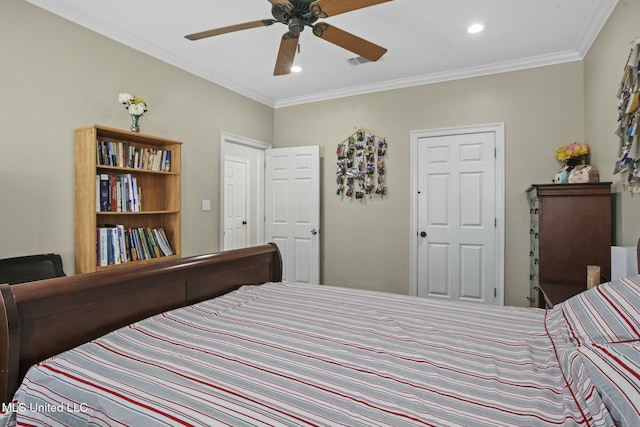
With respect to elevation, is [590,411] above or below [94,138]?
below

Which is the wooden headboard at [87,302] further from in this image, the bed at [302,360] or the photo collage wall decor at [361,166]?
the photo collage wall decor at [361,166]

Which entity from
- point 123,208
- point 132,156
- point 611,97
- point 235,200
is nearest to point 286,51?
point 132,156

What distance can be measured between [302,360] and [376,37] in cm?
278

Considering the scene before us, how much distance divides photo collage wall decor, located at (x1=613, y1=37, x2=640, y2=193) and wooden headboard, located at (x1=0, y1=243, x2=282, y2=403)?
8.02 ft

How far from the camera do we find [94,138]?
253 cm

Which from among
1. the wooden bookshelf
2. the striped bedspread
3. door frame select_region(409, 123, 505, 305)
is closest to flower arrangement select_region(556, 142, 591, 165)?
door frame select_region(409, 123, 505, 305)

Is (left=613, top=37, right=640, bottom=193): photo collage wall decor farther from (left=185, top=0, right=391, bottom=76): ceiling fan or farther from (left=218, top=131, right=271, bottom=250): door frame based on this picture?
(left=218, top=131, right=271, bottom=250): door frame

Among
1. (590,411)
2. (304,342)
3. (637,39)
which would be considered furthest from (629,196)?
(304,342)

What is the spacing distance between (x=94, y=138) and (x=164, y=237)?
99cm

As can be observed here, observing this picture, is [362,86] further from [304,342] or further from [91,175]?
[304,342]

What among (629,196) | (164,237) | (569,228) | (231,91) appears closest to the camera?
Result: (629,196)

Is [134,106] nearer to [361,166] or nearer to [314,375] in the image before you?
[361,166]

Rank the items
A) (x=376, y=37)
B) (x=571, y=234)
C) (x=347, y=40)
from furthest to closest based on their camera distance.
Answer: (x=376, y=37) < (x=571, y=234) < (x=347, y=40)

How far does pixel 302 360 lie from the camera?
1.20 metres
